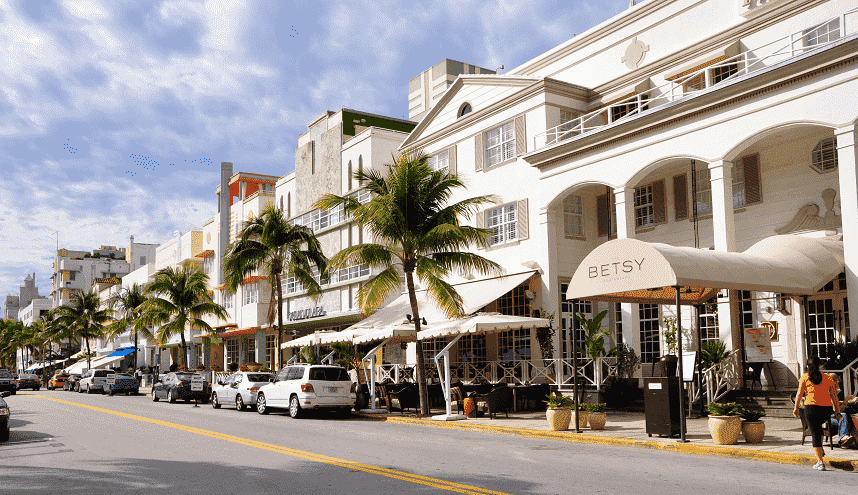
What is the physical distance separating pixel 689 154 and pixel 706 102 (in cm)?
142

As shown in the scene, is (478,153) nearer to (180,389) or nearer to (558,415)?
(558,415)

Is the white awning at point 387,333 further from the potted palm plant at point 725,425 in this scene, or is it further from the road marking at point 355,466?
the potted palm plant at point 725,425

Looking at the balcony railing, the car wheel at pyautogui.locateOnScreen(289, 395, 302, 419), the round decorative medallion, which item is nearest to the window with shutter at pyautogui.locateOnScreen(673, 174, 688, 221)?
the balcony railing

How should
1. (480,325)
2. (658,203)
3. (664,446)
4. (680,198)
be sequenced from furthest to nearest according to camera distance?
1. (658,203)
2. (680,198)
3. (480,325)
4. (664,446)

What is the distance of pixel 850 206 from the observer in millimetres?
16531

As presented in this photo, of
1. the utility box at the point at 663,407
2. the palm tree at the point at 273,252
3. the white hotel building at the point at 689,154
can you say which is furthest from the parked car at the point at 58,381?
the utility box at the point at 663,407

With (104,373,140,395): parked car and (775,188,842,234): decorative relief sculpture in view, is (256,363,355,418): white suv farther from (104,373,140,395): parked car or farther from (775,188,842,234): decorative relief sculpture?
(104,373,140,395): parked car

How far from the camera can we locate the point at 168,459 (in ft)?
40.4

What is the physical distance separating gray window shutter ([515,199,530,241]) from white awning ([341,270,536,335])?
134 centimetres

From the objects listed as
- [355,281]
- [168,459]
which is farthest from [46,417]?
[355,281]

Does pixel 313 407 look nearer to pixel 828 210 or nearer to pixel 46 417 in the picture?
pixel 46 417

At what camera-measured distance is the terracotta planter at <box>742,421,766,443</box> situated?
13430mm

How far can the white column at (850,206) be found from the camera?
16375mm

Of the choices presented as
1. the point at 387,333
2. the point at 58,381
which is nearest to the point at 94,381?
the point at 58,381
